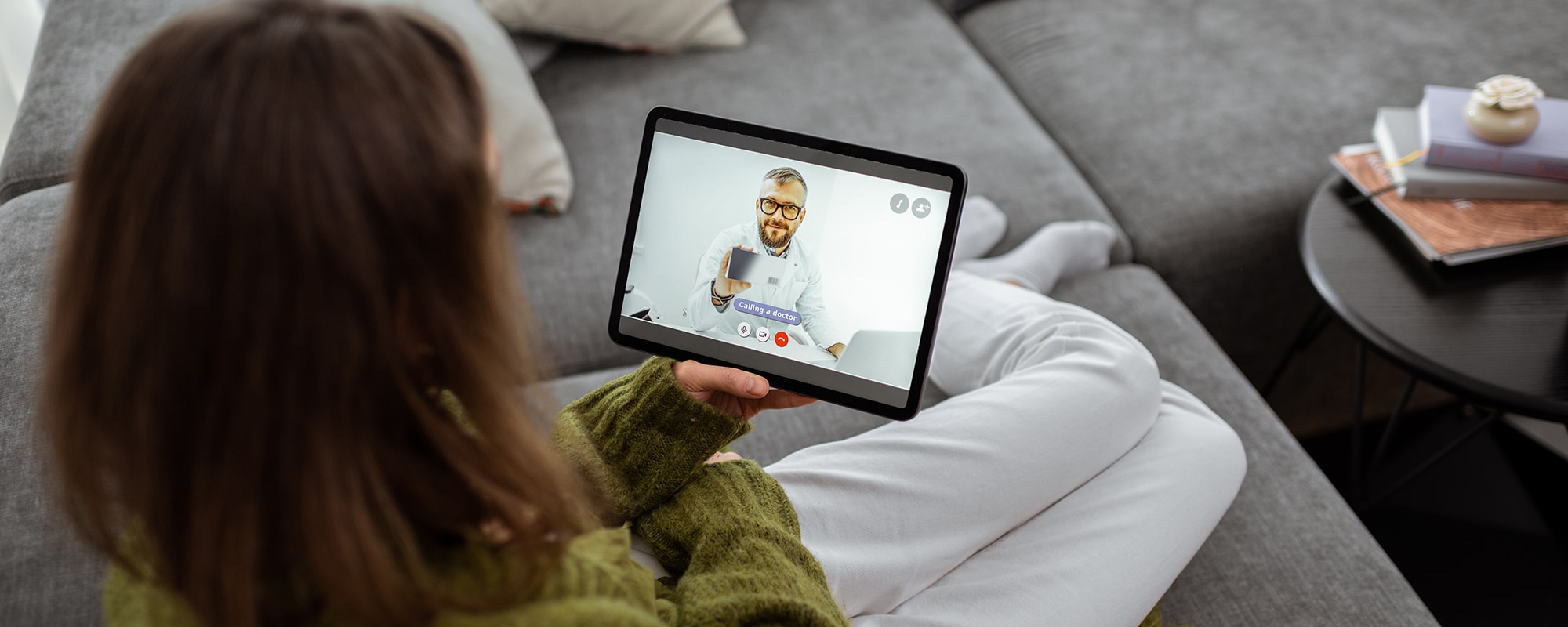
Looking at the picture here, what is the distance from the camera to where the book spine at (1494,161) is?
3.84 ft

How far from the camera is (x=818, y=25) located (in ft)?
5.61

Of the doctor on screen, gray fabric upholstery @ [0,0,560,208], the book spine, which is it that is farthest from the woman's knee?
gray fabric upholstery @ [0,0,560,208]

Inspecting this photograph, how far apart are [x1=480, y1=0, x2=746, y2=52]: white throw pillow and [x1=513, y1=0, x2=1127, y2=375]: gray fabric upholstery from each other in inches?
1.2

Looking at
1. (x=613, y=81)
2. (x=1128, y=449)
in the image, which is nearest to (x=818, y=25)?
(x=613, y=81)

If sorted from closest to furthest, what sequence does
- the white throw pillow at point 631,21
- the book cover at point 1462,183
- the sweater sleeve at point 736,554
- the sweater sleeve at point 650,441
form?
the sweater sleeve at point 736,554 → the sweater sleeve at point 650,441 → the book cover at point 1462,183 → the white throw pillow at point 631,21

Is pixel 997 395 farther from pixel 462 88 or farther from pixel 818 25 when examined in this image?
pixel 818 25

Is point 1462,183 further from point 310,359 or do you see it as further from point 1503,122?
point 310,359

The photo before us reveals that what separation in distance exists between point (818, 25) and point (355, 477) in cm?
139

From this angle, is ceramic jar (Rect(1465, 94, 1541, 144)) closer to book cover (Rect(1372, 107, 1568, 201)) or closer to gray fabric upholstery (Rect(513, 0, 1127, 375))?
book cover (Rect(1372, 107, 1568, 201))

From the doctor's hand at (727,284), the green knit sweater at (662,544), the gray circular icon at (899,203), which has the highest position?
the gray circular icon at (899,203)

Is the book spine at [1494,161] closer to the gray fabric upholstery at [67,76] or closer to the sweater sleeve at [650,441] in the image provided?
the sweater sleeve at [650,441]

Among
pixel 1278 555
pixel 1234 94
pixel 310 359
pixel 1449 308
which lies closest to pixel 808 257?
pixel 310 359

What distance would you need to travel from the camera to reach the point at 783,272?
853mm

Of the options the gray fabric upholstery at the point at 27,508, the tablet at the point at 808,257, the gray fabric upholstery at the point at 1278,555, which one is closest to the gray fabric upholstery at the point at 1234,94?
the gray fabric upholstery at the point at 1278,555
